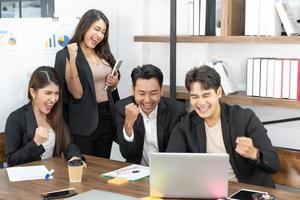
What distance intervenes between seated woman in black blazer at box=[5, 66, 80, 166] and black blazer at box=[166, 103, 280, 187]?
0.61 m

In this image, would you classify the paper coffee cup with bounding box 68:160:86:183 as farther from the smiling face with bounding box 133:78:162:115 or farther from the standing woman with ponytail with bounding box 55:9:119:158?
the standing woman with ponytail with bounding box 55:9:119:158

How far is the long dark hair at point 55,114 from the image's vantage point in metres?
2.77

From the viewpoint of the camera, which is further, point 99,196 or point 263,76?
point 263,76

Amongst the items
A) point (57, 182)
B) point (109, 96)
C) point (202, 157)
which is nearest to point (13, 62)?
point (109, 96)

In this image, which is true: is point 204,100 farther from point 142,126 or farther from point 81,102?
point 81,102

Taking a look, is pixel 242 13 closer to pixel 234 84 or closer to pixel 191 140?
pixel 234 84

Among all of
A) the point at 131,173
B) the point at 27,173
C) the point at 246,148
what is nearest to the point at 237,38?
the point at 246,148

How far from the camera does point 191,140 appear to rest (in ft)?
7.89

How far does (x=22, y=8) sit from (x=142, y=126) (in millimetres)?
1793

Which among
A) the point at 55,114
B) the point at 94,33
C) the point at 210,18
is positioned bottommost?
the point at 55,114

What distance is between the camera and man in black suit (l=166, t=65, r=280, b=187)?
2344mm

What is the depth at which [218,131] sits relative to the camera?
2.41 metres

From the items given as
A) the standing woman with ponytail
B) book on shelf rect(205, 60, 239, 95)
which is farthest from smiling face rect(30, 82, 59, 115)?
book on shelf rect(205, 60, 239, 95)

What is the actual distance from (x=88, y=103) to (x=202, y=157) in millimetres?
1448
